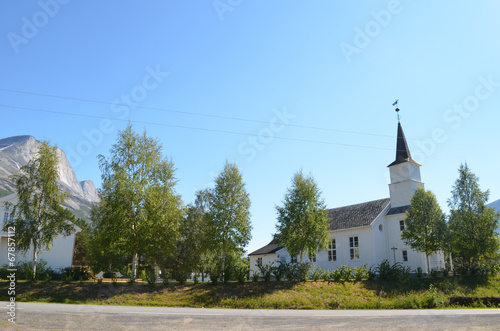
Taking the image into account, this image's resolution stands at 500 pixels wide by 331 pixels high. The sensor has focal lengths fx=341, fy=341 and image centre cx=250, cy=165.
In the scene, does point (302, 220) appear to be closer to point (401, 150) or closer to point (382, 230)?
point (382, 230)

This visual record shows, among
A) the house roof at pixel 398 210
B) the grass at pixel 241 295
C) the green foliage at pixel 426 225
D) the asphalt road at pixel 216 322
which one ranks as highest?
the house roof at pixel 398 210

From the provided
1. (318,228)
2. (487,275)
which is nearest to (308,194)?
(318,228)

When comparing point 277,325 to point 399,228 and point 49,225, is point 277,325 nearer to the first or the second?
point 49,225

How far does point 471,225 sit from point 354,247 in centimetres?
1036

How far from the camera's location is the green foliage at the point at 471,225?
1044 inches

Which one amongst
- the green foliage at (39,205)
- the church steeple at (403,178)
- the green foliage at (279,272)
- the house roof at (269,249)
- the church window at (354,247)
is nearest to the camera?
the green foliage at (39,205)

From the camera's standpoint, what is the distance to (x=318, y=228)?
24.7 m

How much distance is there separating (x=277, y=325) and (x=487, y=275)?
2225cm

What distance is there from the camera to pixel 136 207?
22672 mm

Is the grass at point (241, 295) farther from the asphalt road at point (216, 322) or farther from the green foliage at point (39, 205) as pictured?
the asphalt road at point (216, 322)

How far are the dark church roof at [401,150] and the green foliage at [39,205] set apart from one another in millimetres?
31529

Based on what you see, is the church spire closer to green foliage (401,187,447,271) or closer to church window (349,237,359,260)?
green foliage (401,187,447,271)

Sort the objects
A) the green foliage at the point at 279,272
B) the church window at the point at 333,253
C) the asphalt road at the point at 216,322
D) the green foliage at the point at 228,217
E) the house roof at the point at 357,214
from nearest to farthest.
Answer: the asphalt road at the point at 216,322 < the green foliage at the point at 279,272 < the green foliage at the point at 228,217 < the house roof at the point at 357,214 < the church window at the point at 333,253

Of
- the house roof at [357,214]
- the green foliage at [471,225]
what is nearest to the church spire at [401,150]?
the house roof at [357,214]
